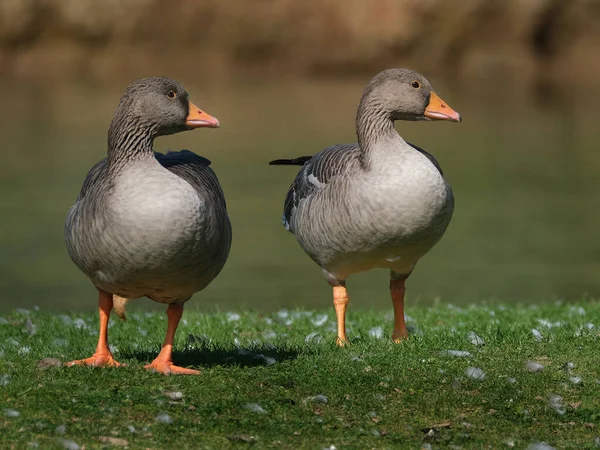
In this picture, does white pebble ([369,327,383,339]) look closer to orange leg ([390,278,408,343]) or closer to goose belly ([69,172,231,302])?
orange leg ([390,278,408,343])

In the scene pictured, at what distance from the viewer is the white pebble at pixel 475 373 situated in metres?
8.10

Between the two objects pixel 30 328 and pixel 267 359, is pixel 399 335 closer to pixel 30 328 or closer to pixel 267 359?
pixel 267 359

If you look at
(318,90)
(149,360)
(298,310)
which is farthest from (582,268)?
(318,90)

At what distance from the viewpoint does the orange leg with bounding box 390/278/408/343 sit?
9.98 m

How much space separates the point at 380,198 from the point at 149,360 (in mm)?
2348

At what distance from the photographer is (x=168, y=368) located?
7.99 meters

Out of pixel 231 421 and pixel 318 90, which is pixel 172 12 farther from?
pixel 231 421

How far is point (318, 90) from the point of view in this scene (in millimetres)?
50406

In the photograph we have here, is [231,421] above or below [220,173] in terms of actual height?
below

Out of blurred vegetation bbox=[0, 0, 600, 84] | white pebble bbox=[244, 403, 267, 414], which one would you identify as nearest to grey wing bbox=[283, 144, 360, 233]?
white pebble bbox=[244, 403, 267, 414]

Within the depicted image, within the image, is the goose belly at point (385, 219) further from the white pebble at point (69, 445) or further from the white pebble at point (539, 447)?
the white pebble at point (69, 445)

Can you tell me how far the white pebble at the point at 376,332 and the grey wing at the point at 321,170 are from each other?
1.31m

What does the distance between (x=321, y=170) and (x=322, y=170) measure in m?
0.02

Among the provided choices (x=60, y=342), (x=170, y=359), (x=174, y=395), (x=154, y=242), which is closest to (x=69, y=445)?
(x=174, y=395)
